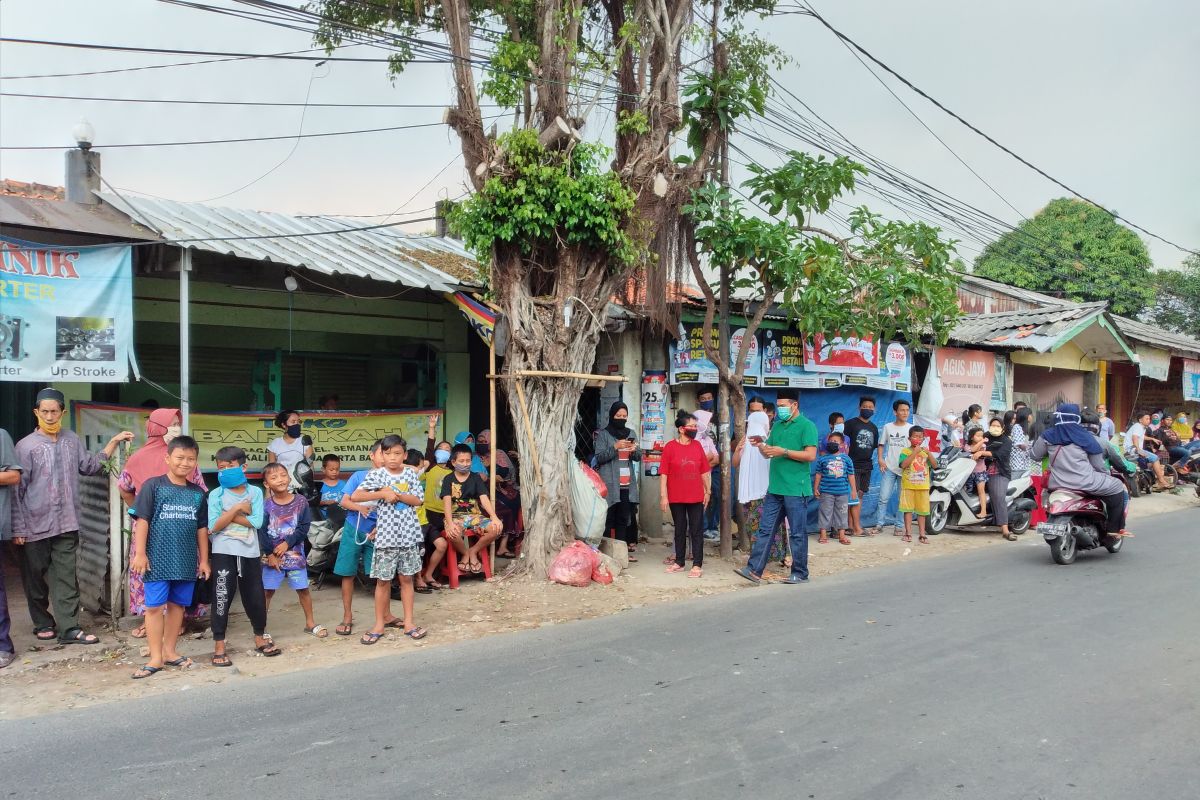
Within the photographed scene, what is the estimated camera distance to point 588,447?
12008mm

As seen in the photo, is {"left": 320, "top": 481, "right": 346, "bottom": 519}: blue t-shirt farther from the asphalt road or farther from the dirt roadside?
the asphalt road

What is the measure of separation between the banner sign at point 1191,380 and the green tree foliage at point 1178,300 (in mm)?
5873

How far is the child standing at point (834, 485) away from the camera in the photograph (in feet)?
37.1

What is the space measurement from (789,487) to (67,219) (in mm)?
6975

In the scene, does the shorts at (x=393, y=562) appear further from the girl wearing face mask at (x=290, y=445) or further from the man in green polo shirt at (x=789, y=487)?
the man in green polo shirt at (x=789, y=487)

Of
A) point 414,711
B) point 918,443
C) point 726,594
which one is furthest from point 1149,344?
point 414,711

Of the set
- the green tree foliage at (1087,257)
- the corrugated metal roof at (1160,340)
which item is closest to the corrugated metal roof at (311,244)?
the corrugated metal roof at (1160,340)

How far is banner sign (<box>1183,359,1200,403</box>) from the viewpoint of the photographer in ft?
73.0

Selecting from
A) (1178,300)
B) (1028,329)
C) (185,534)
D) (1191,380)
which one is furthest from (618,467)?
(1178,300)

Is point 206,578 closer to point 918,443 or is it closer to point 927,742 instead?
point 927,742

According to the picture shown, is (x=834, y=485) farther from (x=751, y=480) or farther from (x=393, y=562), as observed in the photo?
(x=393, y=562)

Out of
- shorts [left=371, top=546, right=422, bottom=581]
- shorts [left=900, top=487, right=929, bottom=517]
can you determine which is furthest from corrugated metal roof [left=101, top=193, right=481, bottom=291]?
shorts [left=900, top=487, right=929, bottom=517]

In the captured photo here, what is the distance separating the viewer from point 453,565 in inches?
334

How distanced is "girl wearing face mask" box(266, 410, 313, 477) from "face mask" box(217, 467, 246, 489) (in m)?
2.62
